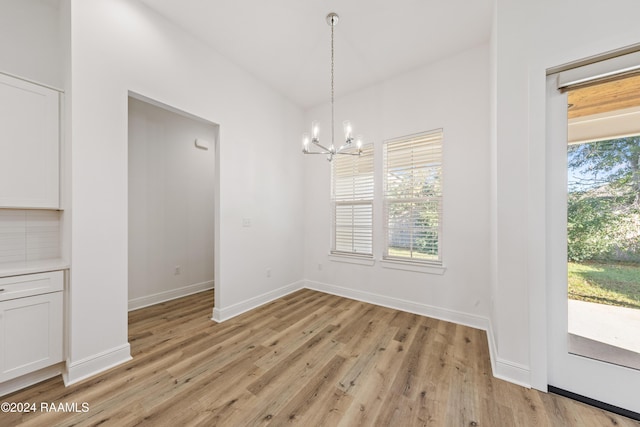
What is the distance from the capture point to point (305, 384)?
1.81m

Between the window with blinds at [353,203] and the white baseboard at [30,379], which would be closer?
the white baseboard at [30,379]

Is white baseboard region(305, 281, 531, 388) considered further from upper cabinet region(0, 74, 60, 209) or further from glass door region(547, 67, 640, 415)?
upper cabinet region(0, 74, 60, 209)

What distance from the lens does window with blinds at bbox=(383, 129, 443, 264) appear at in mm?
3047

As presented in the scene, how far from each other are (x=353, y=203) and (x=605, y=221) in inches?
101

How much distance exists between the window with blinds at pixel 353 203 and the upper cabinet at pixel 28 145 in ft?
10.2

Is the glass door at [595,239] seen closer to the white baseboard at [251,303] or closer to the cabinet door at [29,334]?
the white baseboard at [251,303]

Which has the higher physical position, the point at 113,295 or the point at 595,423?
the point at 113,295

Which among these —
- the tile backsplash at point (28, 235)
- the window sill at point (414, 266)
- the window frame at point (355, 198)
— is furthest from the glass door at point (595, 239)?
the tile backsplash at point (28, 235)

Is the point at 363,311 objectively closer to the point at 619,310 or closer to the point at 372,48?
the point at 619,310

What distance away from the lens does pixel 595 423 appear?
144 centimetres

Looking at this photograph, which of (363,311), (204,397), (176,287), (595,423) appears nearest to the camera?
(595,423)

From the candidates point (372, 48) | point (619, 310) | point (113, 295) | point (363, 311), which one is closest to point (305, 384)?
point (363, 311)

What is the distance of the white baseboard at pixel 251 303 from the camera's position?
2.90m

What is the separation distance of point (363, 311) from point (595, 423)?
2.05 metres
